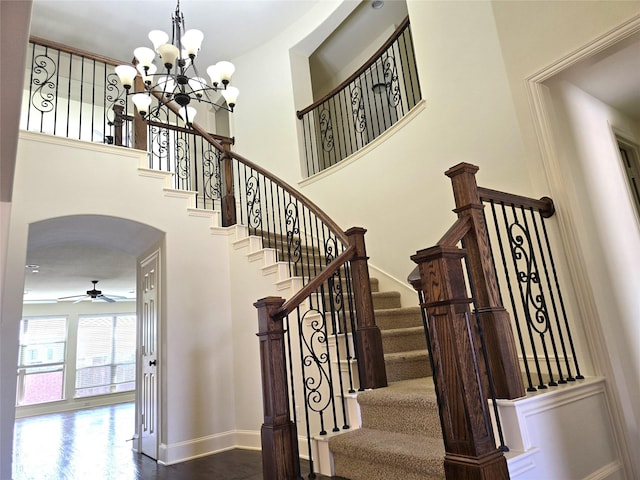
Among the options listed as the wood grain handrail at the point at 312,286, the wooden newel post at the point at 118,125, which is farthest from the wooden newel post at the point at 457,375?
the wooden newel post at the point at 118,125

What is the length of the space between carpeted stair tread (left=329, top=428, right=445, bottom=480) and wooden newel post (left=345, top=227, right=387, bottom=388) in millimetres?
367

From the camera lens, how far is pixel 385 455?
2.15 meters

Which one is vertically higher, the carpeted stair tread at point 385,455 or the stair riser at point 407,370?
the stair riser at point 407,370

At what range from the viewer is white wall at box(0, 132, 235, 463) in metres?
3.69

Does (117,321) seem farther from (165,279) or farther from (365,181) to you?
(365,181)

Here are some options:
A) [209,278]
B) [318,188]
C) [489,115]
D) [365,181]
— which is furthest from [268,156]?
[489,115]

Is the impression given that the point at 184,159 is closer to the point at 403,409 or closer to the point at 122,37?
the point at 122,37

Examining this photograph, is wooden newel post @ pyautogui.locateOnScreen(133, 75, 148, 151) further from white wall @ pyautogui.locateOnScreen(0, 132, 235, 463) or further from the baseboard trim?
the baseboard trim

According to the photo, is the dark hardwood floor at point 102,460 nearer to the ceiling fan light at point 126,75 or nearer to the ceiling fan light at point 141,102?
the ceiling fan light at point 141,102

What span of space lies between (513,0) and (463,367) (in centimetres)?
274

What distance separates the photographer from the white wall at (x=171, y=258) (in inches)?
145

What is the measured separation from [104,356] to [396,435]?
1047 centimetres

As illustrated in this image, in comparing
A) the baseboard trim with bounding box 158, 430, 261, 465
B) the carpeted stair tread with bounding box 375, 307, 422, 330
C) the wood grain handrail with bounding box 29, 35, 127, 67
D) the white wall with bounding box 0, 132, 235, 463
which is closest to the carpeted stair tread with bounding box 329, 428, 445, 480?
the carpeted stair tread with bounding box 375, 307, 422, 330

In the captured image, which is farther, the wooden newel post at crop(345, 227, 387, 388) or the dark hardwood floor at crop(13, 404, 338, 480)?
the dark hardwood floor at crop(13, 404, 338, 480)
